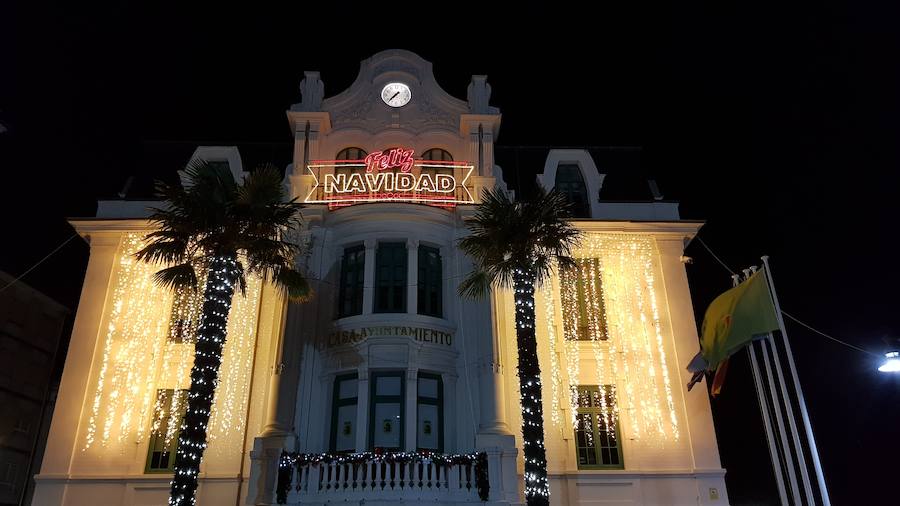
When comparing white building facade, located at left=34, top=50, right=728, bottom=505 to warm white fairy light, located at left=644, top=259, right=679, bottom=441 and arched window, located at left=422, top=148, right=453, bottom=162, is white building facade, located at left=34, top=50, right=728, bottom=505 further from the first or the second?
arched window, located at left=422, top=148, right=453, bottom=162

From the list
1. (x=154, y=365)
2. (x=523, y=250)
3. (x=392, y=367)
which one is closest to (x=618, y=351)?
(x=523, y=250)

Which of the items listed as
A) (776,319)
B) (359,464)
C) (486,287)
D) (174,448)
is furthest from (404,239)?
(776,319)

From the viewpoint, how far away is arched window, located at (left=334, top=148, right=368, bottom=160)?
25.2 m

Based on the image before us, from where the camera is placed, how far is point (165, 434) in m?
21.1

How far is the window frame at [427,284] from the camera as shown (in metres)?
21.8

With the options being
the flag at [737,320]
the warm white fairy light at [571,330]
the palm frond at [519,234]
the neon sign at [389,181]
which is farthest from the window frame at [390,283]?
the flag at [737,320]

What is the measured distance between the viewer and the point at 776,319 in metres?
15.2

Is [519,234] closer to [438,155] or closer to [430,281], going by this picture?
[430,281]

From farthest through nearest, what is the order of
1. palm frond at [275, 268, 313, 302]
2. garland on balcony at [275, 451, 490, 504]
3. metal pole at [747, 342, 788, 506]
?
palm frond at [275, 268, 313, 302]
garland on balcony at [275, 451, 490, 504]
metal pole at [747, 342, 788, 506]

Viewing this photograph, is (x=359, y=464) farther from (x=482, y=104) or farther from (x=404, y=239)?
(x=482, y=104)

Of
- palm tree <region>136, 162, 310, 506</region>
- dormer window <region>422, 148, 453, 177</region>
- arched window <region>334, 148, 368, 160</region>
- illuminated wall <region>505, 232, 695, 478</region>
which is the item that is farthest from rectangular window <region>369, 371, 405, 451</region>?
arched window <region>334, 148, 368, 160</region>

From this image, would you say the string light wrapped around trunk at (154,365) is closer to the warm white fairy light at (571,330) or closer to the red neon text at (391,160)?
the red neon text at (391,160)

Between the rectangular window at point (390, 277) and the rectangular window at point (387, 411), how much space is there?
2.24 metres

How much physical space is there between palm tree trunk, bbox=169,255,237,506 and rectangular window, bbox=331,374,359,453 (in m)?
4.39
